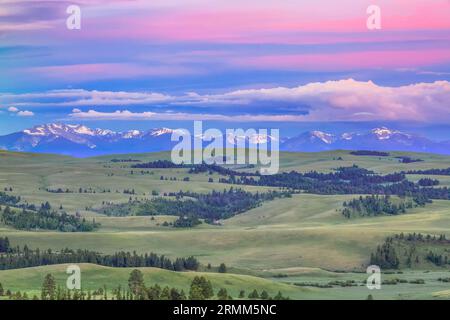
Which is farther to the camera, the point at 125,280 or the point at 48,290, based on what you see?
the point at 125,280

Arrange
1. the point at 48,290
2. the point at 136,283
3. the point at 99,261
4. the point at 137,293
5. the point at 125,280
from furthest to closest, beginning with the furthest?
the point at 99,261 < the point at 125,280 < the point at 136,283 < the point at 48,290 < the point at 137,293

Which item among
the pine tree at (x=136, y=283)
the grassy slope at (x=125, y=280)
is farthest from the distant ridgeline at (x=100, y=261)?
the pine tree at (x=136, y=283)

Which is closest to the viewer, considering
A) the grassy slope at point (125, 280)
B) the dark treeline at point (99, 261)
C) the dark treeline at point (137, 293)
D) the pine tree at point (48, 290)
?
the dark treeline at point (137, 293)

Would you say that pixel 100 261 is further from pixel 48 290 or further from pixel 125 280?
pixel 48 290

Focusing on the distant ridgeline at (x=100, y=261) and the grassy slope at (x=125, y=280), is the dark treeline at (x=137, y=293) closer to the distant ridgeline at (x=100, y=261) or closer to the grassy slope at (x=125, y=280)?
the grassy slope at (x=125, y=280)

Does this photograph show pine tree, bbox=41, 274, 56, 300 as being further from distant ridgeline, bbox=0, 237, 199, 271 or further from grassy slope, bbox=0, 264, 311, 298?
distant ridgeline, bbox=0, 237, 199, 271

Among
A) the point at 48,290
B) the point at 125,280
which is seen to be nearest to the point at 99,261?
the point at 125,280

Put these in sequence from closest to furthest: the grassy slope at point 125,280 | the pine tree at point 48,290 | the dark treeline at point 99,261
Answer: the pine tree at point 48,290
the grassy slope at point 125,280
the dark treeline at point 99,261

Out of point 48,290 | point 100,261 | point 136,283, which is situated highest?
point 136,283

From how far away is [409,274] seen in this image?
196 m

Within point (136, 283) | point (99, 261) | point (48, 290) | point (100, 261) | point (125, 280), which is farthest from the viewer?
point (100, 261)

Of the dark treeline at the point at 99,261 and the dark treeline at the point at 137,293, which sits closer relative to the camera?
the dark treeline at the point at 137,293
